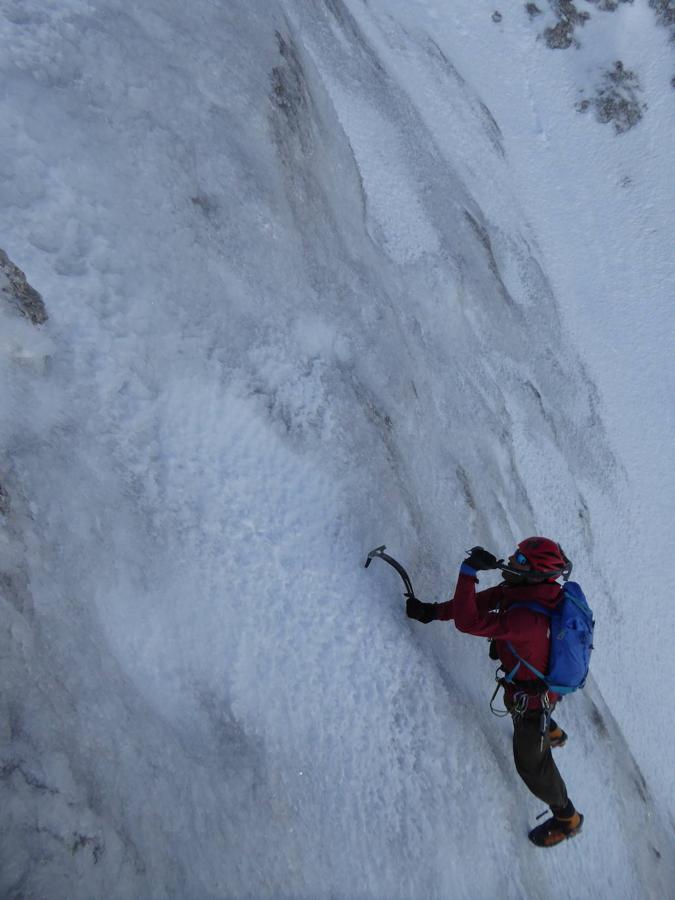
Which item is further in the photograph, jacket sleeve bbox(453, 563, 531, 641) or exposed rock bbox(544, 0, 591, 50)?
Result: exposed rock bbox(544, 0, 591, 50)

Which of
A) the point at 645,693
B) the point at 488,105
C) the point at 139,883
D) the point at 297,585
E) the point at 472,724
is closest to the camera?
the point at 139,883

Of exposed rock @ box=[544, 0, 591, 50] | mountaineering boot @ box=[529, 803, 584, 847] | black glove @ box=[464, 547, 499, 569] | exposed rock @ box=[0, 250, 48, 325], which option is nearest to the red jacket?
black glove @ box=[464, 547, 499, 569]

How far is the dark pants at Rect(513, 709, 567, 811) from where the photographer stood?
701 cm

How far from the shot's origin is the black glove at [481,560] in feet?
20.8

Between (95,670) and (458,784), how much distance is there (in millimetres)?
3565

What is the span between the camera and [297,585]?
6105 millimetres

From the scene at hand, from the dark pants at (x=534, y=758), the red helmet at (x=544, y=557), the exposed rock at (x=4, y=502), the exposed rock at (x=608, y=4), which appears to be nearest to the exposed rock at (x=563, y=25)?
the exposed rock at (x=608, y=4)

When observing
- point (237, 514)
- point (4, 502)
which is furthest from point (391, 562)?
point (4, 502)

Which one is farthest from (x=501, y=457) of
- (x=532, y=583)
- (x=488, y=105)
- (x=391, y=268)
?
(x=488, y=105)

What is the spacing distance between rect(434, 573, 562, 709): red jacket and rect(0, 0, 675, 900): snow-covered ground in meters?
0.61

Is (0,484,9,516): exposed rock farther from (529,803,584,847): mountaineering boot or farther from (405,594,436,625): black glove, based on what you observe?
(529,803,584,847): mountaineering boot

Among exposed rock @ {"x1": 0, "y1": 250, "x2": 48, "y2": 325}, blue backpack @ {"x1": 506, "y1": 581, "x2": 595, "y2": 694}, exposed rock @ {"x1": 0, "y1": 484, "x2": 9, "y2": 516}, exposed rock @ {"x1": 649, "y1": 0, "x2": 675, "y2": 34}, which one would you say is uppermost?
exposed rock @ {"x1": 649, "y1": 0, "x2": 675, "y2": 34}

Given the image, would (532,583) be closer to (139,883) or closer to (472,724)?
(472,724)

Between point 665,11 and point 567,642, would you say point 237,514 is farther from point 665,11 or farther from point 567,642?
point 665,11
